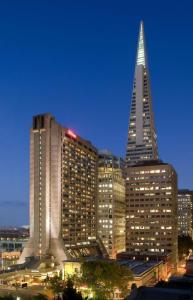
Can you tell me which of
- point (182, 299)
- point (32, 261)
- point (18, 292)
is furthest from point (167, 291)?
point (32, 261)

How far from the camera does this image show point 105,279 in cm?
11869

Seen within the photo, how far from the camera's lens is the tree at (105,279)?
118 metres

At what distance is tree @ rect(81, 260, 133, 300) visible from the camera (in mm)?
117812

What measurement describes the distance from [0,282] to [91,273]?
43828mm

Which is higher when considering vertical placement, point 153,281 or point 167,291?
point 167,291

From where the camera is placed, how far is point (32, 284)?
15438cm

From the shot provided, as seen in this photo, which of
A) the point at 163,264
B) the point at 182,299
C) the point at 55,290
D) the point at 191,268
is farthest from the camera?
the point at 163,264

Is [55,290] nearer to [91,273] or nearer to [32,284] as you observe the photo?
[91,273]

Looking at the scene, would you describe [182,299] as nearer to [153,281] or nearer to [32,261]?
[153,281]

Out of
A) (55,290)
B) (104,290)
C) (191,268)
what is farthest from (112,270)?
(191,268)

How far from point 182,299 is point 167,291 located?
172 inches

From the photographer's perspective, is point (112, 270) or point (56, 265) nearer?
point (112, 270)

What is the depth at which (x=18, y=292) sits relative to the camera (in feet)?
443

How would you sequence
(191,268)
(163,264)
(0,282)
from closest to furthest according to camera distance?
(0,282) → (191,268) → (163,264)
